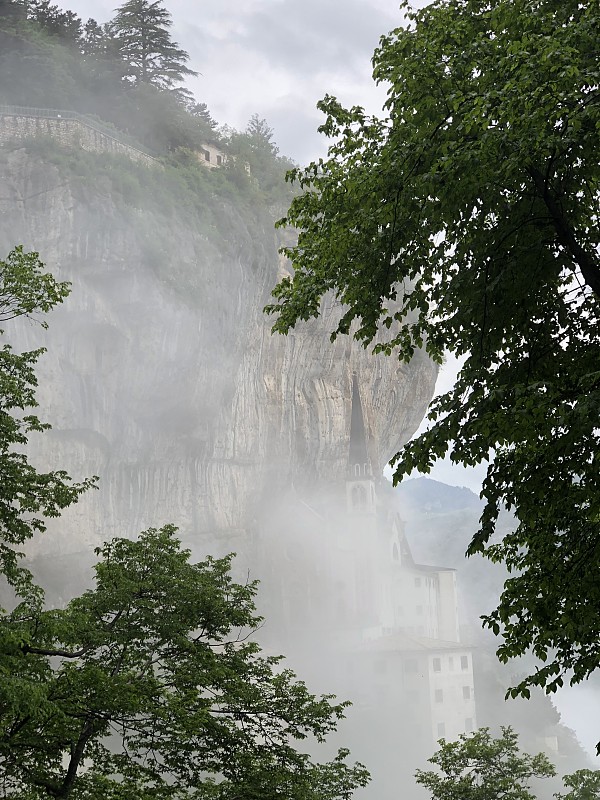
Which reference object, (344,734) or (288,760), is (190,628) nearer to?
(288,760)

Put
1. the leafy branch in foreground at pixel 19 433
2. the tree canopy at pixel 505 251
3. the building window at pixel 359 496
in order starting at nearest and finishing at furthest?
the tree canopy at pixel 505 251 → the leafy branch in foreground at pixel 19 433 → the building window at pixel 359 496

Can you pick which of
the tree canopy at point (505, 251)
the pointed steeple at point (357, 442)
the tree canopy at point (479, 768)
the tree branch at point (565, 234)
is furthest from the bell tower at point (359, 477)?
the tree branch at point (565, 234)

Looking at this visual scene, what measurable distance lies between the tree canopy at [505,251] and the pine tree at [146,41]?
47.8 meters

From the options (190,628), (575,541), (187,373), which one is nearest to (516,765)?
(190,628)

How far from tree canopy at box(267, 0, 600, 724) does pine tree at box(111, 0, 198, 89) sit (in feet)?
157

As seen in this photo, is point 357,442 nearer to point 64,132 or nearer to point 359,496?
point 359,496

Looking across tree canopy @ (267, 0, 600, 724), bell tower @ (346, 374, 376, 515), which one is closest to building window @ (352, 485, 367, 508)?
bell tower @ (346, 374, 376, 515)

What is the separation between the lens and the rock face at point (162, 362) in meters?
39.3

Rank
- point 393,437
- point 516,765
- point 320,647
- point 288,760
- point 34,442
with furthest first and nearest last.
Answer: point 393,437, point 320,647, point 34,442, point 516,765, point 288,760

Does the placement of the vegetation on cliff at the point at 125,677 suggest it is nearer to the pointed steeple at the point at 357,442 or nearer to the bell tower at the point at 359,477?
the pointed steeple at the point at 357,442

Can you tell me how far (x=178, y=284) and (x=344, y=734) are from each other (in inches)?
1144

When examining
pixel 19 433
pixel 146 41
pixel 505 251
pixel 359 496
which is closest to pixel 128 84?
pixel 146 41

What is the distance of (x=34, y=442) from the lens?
38.0 m

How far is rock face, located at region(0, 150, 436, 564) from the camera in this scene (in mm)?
39281
